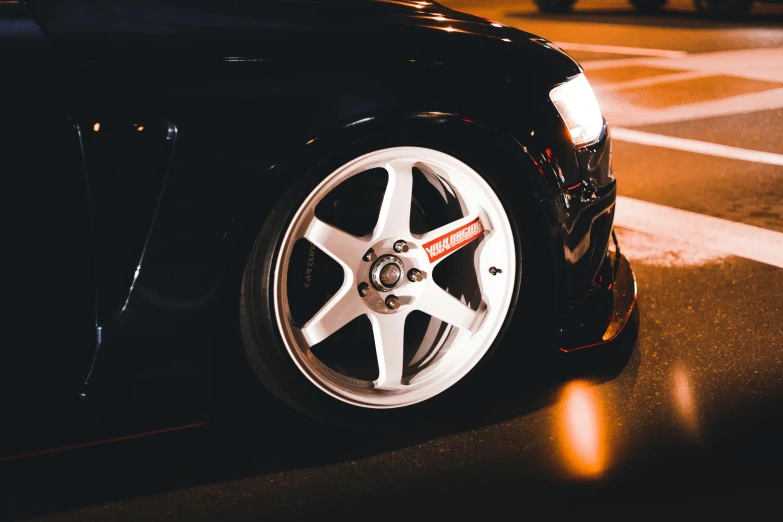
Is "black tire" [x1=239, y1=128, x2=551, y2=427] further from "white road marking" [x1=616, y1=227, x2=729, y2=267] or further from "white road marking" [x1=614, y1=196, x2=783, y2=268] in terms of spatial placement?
"white road marking" [x1=614, y1=196, x2=783, y2=268]

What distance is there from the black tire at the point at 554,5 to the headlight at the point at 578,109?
12.9 m

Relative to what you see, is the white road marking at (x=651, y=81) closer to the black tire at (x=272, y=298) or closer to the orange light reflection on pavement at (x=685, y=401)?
the orange light reflection on pavement at (x=685, y=401)

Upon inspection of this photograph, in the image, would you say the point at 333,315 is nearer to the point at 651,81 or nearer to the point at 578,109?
the point at 578,109

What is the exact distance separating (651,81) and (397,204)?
20.6 feet

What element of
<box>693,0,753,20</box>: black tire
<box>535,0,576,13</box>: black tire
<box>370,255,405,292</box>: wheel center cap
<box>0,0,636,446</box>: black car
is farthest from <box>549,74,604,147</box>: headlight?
<box>535,0,576,13</box>: black tire

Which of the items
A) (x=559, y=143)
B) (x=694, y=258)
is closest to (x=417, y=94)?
(x=559, y=143)

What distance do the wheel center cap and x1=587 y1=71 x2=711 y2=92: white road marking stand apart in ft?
19.1

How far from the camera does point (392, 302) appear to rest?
2615 mm

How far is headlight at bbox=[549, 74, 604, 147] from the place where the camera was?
2771 millimetres

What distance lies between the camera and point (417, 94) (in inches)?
96.0

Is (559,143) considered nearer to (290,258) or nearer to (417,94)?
(417,94)

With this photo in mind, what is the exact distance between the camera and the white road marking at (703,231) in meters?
4.05

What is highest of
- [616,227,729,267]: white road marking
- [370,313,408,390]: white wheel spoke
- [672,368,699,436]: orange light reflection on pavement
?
[370,313,408,390]: white wheel spoke

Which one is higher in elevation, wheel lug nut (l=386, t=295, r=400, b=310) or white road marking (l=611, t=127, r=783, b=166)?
wheel lug nut (l=386, t=295, r=400, b=310)
